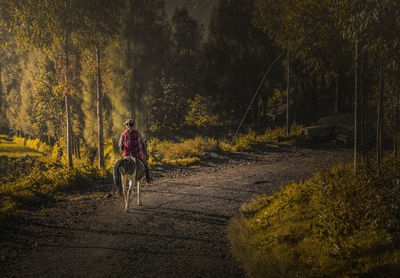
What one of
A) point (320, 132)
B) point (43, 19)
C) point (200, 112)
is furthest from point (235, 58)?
point (43, 19)

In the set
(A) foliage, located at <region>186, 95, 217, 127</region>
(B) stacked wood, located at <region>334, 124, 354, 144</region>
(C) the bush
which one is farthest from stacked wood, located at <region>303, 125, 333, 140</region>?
(C) the bush

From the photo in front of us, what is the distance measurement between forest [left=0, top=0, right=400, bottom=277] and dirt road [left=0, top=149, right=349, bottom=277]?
0.74 m

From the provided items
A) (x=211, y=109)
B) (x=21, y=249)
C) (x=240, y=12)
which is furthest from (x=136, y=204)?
(x=240, y=12)

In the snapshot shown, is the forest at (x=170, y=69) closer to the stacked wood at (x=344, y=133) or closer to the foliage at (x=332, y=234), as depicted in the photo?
the stacked wood at (x=344, y=133)

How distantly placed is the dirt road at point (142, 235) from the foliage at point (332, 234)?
0.60 metres

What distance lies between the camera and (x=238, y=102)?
31.5m

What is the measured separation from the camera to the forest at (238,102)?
5.55m

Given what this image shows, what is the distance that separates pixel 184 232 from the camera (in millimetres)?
7074

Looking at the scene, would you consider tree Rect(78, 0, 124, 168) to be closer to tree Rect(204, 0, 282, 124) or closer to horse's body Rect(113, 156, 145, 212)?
horse's body Rect(113, 156, 145, 212)

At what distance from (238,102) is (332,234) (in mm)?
26833

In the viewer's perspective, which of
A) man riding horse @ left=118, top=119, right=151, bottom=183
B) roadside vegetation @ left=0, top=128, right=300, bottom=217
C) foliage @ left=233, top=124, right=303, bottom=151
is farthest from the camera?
foliage @ left=233, top=124, right=303, bottom=151

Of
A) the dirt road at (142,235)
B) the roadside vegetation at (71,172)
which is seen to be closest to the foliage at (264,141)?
the roadside vegetation at (71,172)

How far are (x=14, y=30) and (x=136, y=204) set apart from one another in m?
9.26

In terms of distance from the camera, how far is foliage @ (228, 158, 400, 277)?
15.0 feet
